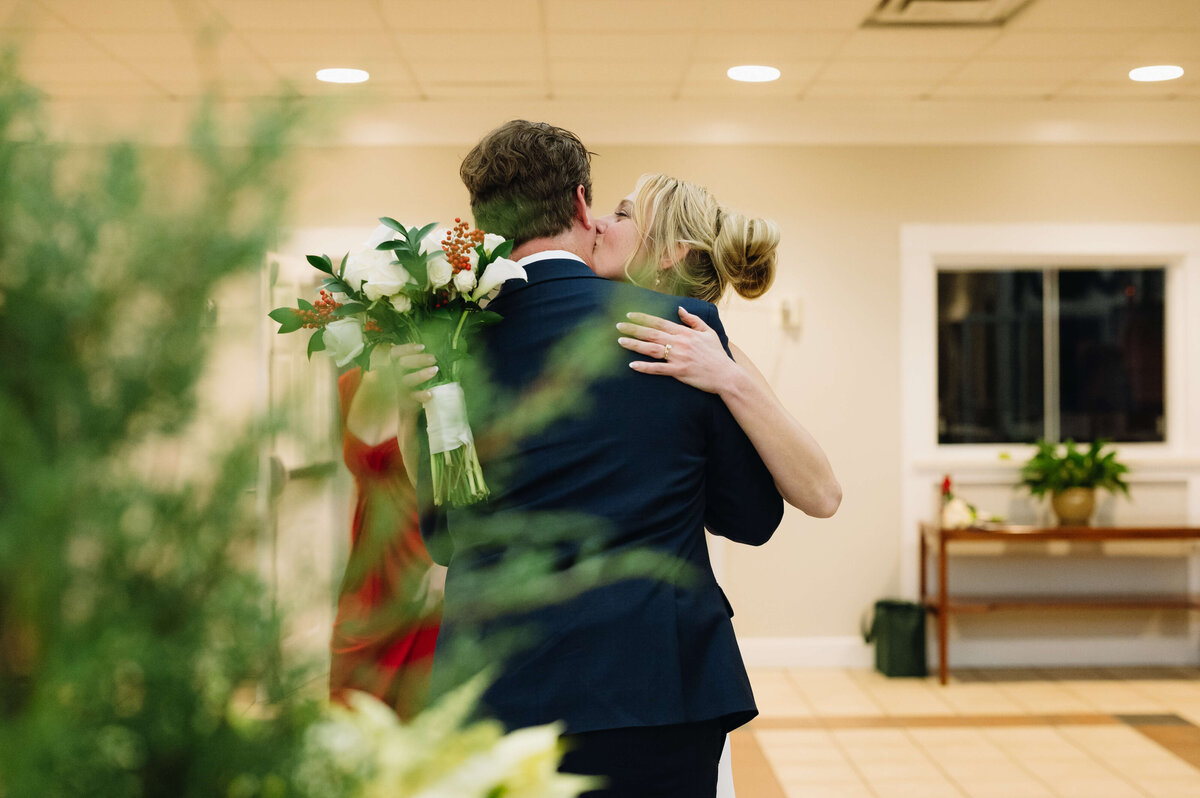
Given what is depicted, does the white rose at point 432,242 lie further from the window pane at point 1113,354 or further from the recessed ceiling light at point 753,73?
the window pane at point 1113,354

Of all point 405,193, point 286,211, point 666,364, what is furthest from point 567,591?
point 405,193

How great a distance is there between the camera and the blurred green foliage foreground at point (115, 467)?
0.23 m

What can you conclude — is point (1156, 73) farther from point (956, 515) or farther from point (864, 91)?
point (956, 515)

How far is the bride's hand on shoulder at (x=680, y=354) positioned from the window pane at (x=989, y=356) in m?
4.71

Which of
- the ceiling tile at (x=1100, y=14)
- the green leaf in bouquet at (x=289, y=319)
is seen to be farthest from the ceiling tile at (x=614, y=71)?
the green leaf in bouquet at (x=289, y=319)

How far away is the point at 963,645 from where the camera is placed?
5.40 meters

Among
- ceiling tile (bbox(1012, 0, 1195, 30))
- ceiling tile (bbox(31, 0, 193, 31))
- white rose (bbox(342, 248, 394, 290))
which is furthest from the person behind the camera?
ceiling tile (bbox(1012, 0, 1195, 30))

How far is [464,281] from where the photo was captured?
47.8 inches

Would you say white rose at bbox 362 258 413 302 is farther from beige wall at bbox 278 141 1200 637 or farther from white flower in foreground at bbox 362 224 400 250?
beige wall at bbox 278 141 1200 637

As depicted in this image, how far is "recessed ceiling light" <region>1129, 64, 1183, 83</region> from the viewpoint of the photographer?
4758mm

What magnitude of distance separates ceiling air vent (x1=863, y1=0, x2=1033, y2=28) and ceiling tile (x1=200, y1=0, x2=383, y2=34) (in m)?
2.10

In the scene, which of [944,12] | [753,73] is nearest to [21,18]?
[944,12]

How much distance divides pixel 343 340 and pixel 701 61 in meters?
3.82

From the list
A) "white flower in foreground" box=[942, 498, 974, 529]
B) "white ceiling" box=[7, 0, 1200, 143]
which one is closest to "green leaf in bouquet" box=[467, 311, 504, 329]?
"white ceiling" box=[7, 0, 1200, 143]
